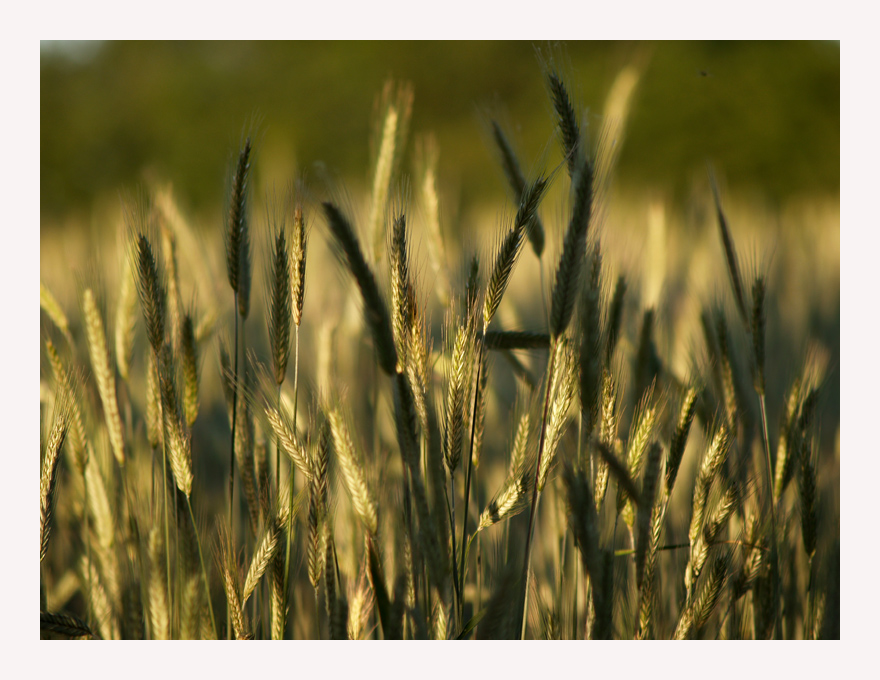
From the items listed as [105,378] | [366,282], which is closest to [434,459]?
[366,282]

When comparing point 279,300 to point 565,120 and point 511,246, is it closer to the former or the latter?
point 511,246

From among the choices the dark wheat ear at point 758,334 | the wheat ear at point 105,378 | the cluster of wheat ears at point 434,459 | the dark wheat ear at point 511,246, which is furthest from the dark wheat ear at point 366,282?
the dark wheat ear at point 758,334

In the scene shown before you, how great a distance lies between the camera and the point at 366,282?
695 millimetres

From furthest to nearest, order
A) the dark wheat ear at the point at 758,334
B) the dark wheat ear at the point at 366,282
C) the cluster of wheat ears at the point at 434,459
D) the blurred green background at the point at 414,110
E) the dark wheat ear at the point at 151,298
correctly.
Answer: the blurred green background at the point at 414,110
the dark wheat ear at the point at 758,334
the dark wheat ear at the point at 151,298
the cluster of wheat ears at the point at 434,459
the dark wheat ear at the point at 366,282

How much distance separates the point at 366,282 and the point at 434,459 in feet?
0.75

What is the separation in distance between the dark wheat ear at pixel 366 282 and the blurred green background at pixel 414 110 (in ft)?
10.5

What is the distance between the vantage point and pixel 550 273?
856 mm

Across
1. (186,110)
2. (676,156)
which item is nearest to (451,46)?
(186,110)

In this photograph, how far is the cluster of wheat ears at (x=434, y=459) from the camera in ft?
2.61

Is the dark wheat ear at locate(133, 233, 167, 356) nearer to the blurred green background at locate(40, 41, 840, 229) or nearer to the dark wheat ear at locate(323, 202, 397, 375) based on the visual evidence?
the dark wheat ear at locate(323, 202, 397, 375)

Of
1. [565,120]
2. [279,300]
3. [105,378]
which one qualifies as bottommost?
[105,378]

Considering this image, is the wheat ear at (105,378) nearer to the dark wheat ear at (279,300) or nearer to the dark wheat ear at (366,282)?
the dark wheat ear at (279,300)

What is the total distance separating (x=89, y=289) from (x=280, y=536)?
59cm
